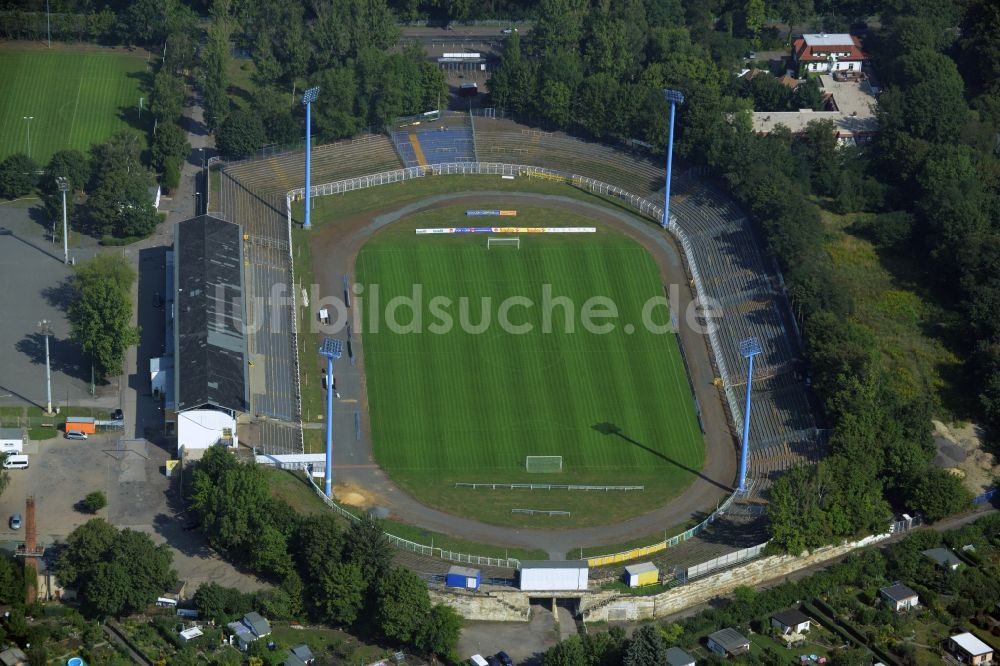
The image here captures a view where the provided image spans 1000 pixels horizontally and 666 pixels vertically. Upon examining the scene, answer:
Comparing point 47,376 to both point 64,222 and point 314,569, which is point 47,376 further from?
point 314,569

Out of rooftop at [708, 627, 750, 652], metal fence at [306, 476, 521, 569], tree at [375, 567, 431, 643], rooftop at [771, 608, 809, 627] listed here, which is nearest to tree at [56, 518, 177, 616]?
tree at [375, 567, 431, 643]

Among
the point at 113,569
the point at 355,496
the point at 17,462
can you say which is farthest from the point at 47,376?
the point at 355,496

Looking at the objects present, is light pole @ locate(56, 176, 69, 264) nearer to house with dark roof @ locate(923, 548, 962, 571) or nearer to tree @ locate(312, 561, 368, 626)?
tree @ locate(312, 561, 368, 626)

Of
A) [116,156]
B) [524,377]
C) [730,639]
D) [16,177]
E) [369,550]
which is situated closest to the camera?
[730,639]

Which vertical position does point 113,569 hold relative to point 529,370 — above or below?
below

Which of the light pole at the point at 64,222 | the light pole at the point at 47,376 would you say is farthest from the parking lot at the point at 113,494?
the light pole at the point at 64,222

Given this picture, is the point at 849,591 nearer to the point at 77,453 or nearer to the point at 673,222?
the point at 673,222

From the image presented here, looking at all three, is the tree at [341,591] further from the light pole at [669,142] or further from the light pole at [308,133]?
the light pole at [669,142]
